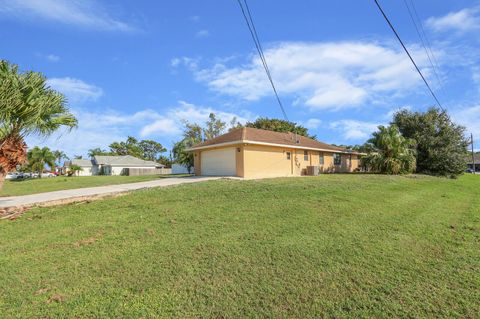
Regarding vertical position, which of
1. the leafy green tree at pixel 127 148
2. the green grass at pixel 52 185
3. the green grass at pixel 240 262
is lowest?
the green grass at pixel 240 262

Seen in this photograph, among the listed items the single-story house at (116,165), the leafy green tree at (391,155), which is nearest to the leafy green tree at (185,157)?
the single-story house at (116,165)

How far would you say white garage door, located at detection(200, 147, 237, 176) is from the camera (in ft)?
65.3

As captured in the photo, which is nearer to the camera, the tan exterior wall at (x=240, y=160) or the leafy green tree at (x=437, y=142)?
the tan exterior wall at (x=240, y=160)

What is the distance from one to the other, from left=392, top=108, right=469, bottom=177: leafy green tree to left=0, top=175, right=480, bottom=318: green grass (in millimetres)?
19445

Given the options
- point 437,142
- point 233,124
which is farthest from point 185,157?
point 437,142

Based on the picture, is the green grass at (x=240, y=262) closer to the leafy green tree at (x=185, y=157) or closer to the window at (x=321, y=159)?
the window at (x=321, y=159)

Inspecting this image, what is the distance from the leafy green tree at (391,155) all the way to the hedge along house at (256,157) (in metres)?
3.70

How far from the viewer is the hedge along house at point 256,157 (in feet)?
62.8

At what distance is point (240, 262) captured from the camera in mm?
5188

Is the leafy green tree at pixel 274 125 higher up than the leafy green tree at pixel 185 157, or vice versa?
the leafy green tree at pixel 274 125

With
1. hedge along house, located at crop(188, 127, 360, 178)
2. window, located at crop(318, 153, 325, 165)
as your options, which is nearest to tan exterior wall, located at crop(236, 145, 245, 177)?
hedge along house, located at crop(188, 127, 360, 178)

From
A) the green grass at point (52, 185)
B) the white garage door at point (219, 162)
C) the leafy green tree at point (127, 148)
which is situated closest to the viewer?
the green grass at point (52, 185)

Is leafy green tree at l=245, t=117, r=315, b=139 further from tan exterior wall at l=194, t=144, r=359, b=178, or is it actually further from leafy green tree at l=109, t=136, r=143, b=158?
leafy green tree at l=109, t=136, r=143, b=158

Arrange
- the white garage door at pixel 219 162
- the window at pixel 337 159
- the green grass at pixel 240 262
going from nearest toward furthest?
the green grass at pixel 240 262 < the white garage door at pixel 219 162 < the window at pixel 337 159
